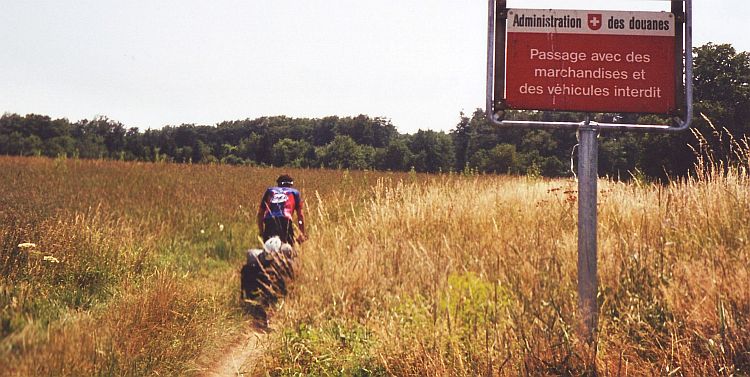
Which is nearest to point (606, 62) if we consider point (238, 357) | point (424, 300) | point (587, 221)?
point (587, 221)

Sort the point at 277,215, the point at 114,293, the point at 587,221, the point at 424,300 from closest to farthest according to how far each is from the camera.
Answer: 1. the point at 587,221
2. the point at 424,300
3. the point at 114,293
4. the point at 277,215

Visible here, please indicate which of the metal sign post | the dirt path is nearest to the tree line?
the metal sign post

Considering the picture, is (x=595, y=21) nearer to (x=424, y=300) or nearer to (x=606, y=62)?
(x=606, y=62)

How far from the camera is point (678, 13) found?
115 inches

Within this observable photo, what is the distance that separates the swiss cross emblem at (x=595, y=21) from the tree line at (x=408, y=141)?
546 millimetres

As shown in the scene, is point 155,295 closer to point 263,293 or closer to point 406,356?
point 263,293

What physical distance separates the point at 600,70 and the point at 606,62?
0.06 metres

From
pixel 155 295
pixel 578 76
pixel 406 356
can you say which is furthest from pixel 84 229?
pixel 578 76

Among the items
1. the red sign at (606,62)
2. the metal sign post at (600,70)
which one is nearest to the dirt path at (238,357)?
the metal sign post at (600,70)

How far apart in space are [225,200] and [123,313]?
9.63 metres

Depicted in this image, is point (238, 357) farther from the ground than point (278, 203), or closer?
closer

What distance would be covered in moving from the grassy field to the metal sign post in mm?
513

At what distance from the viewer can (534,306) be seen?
2.87 metres

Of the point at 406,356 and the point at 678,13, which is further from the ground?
the point at 678,13
